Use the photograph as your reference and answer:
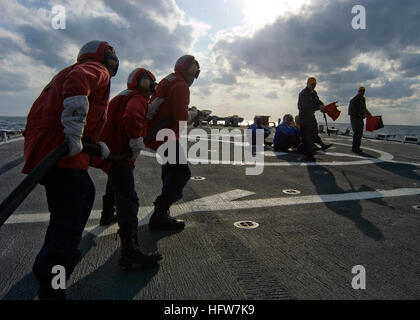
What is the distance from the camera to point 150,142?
3.36m

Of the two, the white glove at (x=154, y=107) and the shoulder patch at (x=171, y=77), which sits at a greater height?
the shoulder patch at (x=171, y=77)

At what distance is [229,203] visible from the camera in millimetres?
4387

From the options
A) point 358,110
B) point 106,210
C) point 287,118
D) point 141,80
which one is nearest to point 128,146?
point 141,80

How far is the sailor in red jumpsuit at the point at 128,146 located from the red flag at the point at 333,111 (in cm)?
778

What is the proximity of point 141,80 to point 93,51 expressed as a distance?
1.96 feet

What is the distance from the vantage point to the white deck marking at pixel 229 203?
355cm

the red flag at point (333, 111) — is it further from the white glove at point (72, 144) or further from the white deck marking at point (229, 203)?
the white glove at point (72, 144)

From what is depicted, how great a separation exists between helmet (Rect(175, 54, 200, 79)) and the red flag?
687 cm

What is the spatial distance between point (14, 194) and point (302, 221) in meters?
3.13

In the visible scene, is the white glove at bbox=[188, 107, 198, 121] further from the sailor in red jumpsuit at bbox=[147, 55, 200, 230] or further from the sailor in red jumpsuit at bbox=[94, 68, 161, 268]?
the sailor in red jumpsuit at bbox=[94, 68, 161, 268]

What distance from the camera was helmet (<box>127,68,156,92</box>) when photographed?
2.68 m

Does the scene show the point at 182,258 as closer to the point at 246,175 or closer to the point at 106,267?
the point at 106,267

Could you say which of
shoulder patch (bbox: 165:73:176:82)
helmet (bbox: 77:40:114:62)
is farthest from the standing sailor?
helmet (bbox: 77:40:114:62)

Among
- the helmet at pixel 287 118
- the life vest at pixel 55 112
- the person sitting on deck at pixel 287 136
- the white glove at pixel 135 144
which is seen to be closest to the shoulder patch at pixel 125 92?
the white glove at pixel 135 144
